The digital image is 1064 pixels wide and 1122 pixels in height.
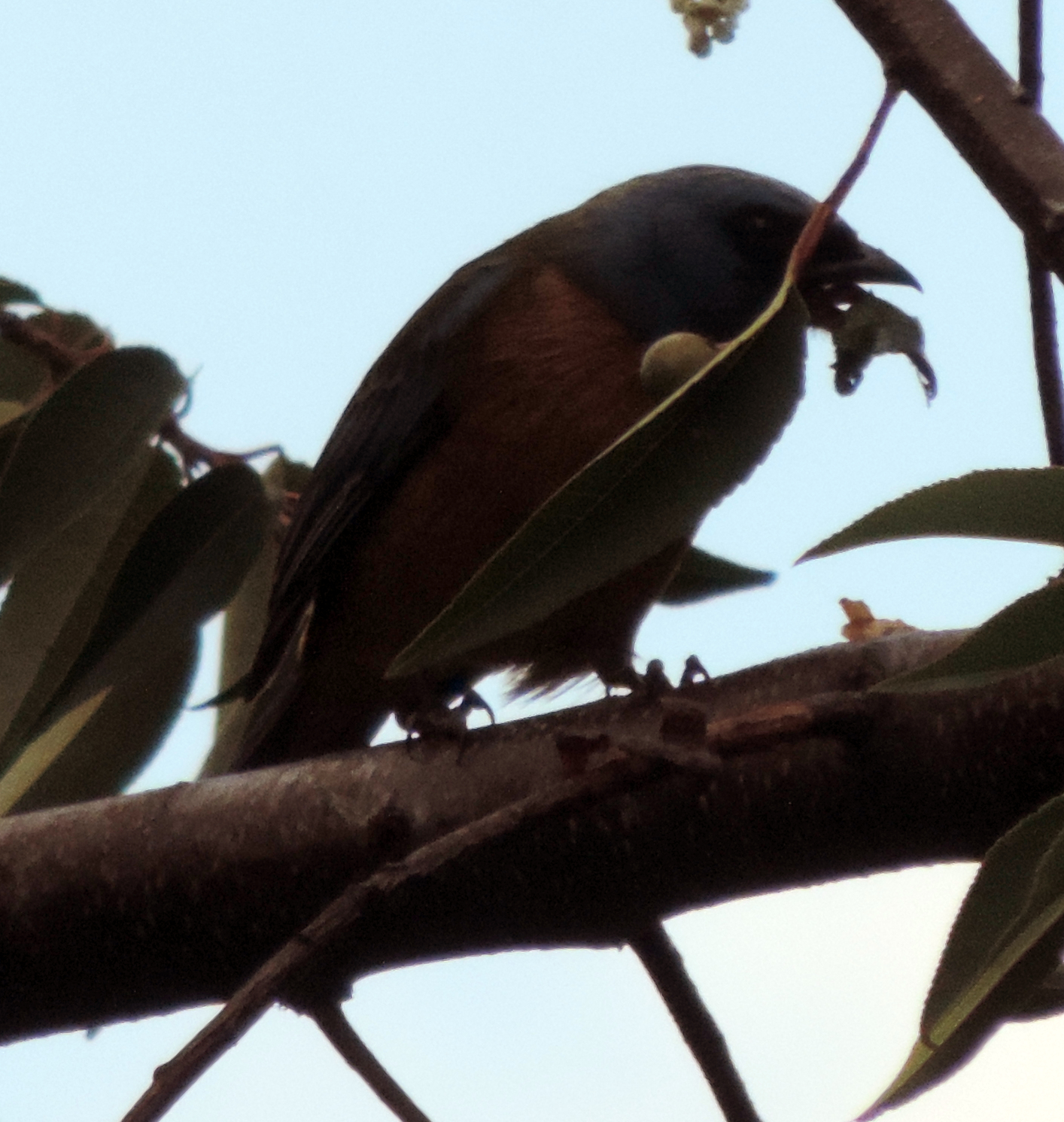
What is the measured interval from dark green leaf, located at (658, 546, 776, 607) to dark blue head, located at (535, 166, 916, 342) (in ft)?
1.71

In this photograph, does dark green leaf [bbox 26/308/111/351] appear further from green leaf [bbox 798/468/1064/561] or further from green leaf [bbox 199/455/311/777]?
green leaf [bbox 798/468/1064/561]

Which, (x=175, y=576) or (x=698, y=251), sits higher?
(x=698, y=251)

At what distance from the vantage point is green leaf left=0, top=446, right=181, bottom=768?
2.60 meters

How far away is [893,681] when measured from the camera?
153 cm

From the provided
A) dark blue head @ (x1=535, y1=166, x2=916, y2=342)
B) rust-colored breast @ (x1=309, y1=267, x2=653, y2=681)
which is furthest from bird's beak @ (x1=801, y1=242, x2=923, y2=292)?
rust-colored breast @ (x1=309, y1=267, x2=653, y2=681)

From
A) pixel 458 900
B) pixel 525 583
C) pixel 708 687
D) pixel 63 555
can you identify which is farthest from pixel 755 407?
pixel 63 555

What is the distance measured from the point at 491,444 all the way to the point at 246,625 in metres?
0.74

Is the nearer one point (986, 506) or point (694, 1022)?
point (986, 506)

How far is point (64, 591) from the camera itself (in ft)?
9.43

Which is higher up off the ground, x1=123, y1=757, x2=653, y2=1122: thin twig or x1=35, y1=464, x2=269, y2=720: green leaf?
x1=123, y1=757, x2=653, y2=1122: thin twig

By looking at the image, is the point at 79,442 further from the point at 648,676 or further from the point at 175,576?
the point at 648,676

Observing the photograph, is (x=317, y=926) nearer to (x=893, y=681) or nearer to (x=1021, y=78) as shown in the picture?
(x=893, y=681)

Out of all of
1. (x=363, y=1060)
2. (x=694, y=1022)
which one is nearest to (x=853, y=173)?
(x=694, y=1022)

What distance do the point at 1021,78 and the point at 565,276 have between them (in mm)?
1671
